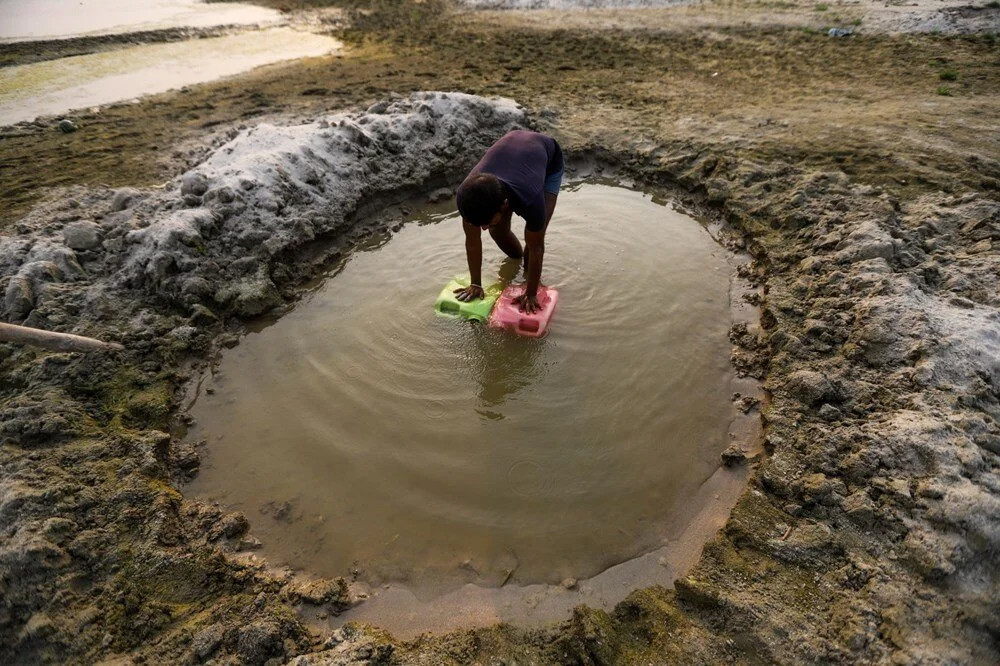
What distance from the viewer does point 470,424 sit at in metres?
3.28

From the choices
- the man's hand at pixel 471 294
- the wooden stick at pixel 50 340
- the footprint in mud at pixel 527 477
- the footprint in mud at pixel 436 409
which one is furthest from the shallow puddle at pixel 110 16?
the footprint in mud at pixel 527 477

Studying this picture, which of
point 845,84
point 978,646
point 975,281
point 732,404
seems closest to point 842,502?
point 978,646

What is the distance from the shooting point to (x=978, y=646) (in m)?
1.97

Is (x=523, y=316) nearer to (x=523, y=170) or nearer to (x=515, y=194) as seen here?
(x=515, y=194)

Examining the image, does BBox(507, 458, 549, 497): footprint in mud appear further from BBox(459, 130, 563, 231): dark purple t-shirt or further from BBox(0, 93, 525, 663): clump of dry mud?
BBox(459, 130, 563, 231): dark purple t-shirt

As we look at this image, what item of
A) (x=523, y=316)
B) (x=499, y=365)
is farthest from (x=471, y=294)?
(x=499, y=365)

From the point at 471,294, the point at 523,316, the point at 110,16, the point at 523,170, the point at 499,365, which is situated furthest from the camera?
the point at 110,16

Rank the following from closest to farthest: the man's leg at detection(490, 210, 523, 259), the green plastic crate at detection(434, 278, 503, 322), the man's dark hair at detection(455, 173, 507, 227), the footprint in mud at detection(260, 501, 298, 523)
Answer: the footprint in mud at detection(260, 501, 298, 523) < the man's dark hair at detection(455, 173, 507, 227) < the green plastic crate at detection(434, 278, 503, 322) < the man's leg at detection(490, 210, 523, 259)

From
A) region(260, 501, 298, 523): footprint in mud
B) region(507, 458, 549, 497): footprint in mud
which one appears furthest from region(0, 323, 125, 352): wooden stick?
region(507, 458, 549, 497): footprint in mud

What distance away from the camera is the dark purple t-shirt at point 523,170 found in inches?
136

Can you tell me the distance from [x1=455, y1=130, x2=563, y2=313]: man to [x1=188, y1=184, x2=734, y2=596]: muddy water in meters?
0.48

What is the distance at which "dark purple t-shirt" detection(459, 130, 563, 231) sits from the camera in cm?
345

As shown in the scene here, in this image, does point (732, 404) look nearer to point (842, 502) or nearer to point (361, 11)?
point (842, 502)

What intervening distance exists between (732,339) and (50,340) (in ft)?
14.5
